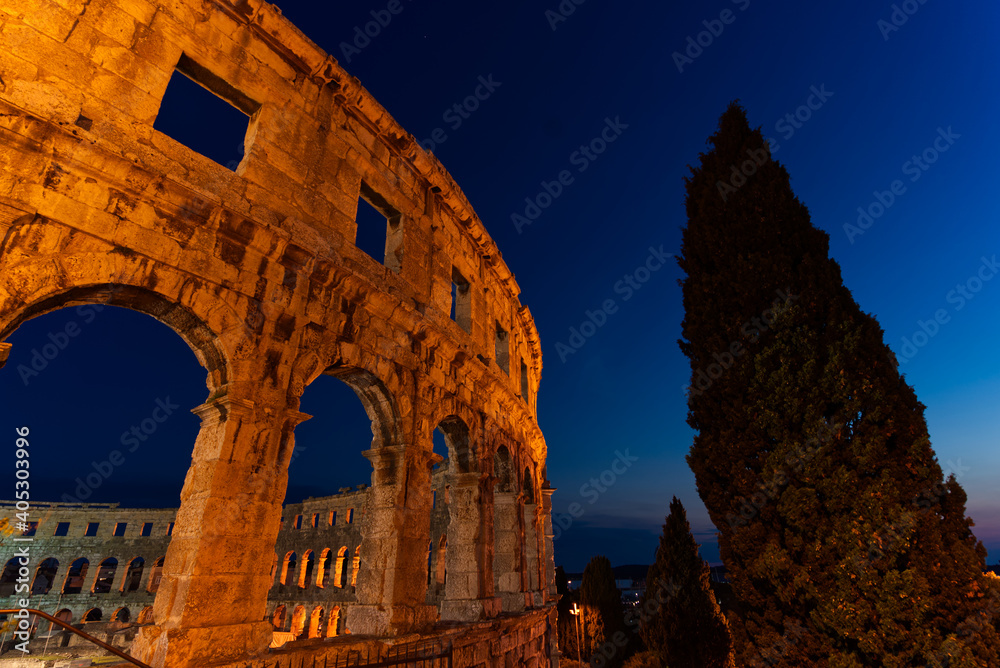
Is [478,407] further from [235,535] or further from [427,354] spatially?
[235,535]

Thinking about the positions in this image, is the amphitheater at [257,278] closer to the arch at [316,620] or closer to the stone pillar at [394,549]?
the stone pillar at [394,549]

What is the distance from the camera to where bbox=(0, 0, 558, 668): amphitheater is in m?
4.30

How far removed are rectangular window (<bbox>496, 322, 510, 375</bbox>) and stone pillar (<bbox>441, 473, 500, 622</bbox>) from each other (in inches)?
163

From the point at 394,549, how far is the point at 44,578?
133 feet

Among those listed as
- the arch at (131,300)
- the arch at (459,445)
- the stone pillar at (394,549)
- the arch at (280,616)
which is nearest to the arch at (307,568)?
the arch at (280,616)

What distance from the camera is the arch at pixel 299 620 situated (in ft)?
78.7

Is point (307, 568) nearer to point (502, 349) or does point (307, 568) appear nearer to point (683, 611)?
point (502, 349)

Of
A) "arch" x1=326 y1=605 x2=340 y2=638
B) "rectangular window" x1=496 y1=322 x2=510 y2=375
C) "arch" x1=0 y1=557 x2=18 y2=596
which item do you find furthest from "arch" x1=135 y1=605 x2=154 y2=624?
"arch" x1=0 y1=557 x2=18 y2=596

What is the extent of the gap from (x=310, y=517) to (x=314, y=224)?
2476cm

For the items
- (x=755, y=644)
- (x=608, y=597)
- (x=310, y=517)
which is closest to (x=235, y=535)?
(x=755, y=644)

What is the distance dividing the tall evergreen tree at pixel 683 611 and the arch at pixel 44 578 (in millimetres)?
37075

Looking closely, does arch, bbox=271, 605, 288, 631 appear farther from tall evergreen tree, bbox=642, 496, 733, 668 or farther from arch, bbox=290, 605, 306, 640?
tall evergreen tree, bbox=642, 496, 733, 668

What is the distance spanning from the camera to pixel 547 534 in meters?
14.9

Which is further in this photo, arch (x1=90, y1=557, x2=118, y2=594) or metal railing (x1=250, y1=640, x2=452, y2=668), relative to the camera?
arch (x1=90, y1=557, x2=118, y2=594)
